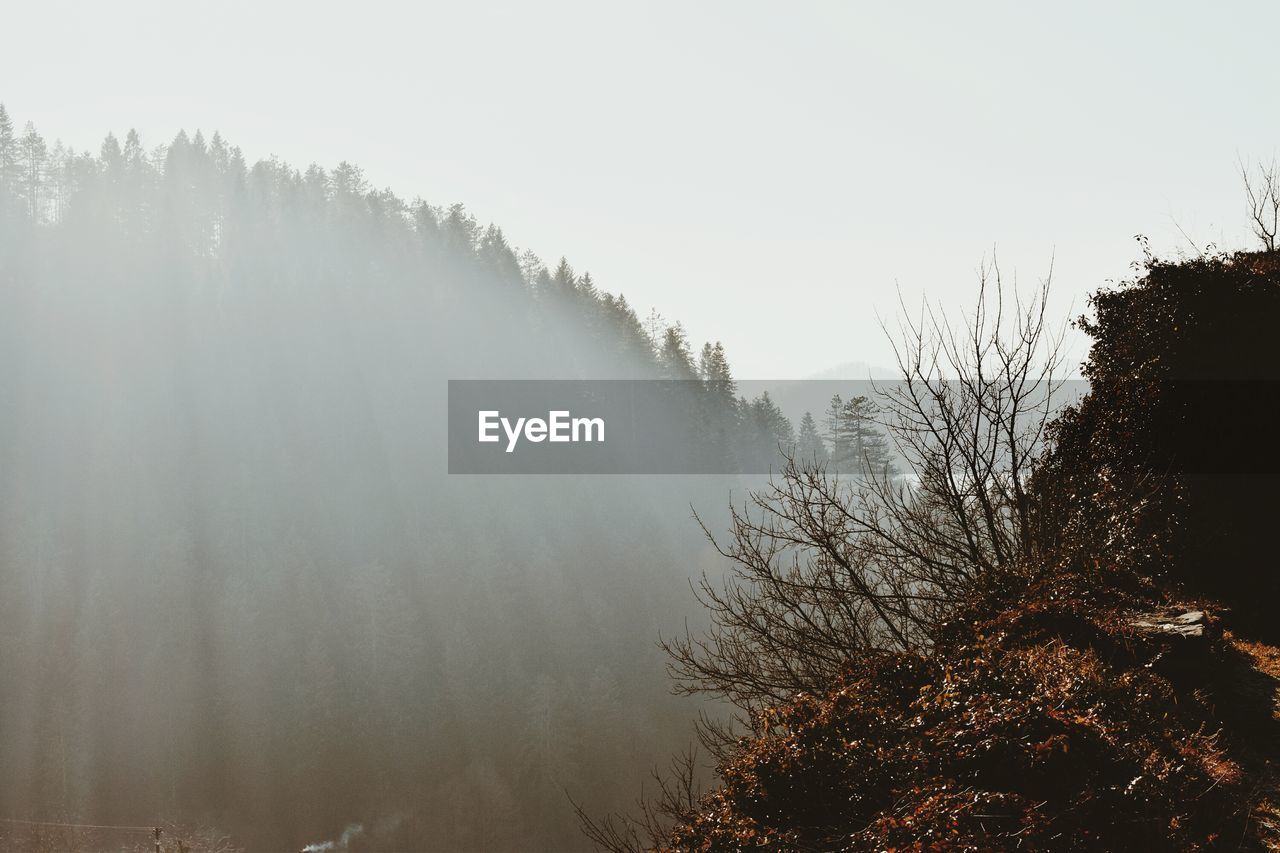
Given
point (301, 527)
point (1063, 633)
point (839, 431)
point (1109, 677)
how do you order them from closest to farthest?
point (1109, 677), point (1063, 633), point (301, 527), point (839, 431)

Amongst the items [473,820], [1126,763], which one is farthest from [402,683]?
[1126,763]

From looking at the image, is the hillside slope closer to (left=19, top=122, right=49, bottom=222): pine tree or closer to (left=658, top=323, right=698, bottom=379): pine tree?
(left=658, top=323, right=698, bottom=379): pine tree

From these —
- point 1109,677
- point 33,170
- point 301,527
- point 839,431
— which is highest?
point 33,170

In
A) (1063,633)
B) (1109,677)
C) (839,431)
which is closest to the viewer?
(1109,677)

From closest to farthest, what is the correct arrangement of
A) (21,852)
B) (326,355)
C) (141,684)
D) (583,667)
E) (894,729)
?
(894,729) < (21,852) < (141,684) < (583,667) < (326,355)

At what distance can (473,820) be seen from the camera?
47125mm

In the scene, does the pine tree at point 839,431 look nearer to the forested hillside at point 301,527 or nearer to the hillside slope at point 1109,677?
the forested hillside at point 301,527

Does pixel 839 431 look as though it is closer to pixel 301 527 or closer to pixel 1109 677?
pixel 301 527

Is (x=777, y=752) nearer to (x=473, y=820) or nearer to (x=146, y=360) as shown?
(x=473, y=820)

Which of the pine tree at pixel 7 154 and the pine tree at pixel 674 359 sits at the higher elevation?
the pine tree at pixel 7 154

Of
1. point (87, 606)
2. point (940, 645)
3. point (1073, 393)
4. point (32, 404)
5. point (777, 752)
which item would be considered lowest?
point (87, 606)

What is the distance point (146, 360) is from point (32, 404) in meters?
8.59

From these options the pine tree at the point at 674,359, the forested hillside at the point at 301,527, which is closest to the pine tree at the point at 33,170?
the forested hillside at the point at 301,527

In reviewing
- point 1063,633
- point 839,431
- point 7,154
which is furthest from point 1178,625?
point 7,154
